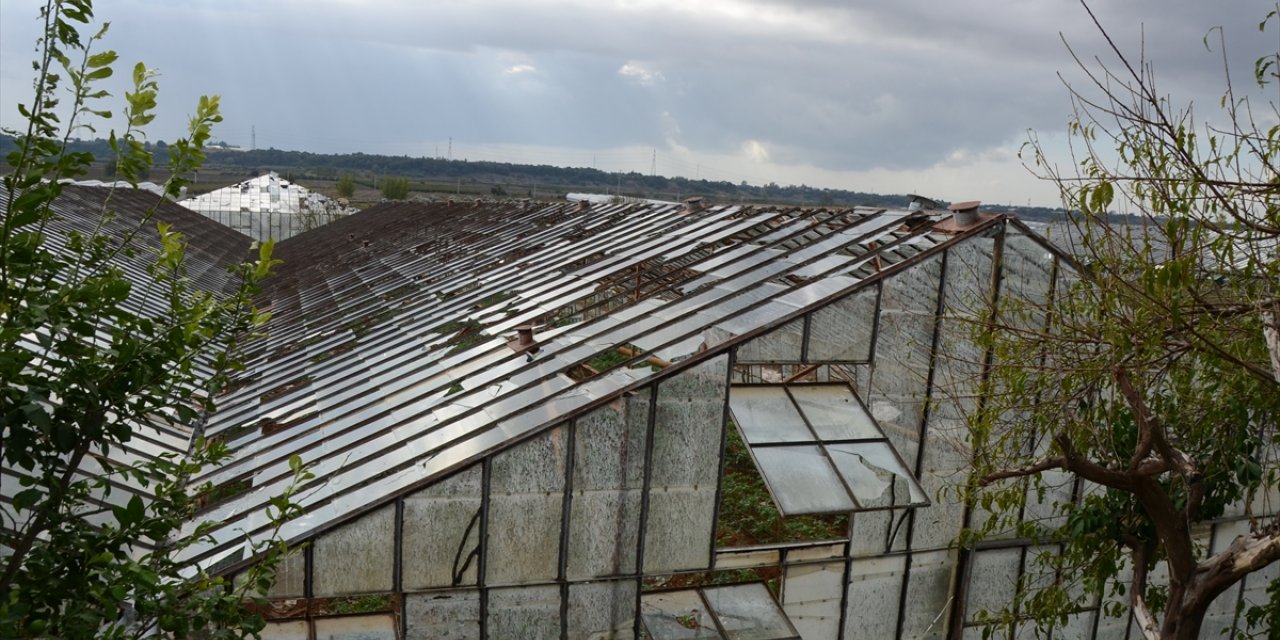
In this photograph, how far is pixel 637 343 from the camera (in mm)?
9273

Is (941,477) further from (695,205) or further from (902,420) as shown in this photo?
(695,205)

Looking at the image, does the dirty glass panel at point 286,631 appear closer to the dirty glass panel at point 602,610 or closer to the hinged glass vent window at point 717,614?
the dirty glass panel at point 602,610

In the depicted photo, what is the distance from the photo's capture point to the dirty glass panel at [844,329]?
9266 millimetres

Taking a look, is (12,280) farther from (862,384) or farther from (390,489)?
(862,384)

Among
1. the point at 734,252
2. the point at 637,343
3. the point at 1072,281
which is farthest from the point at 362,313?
the point at 1072,281

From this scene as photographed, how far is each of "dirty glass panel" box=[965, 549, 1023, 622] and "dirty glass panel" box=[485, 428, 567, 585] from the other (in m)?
4.53

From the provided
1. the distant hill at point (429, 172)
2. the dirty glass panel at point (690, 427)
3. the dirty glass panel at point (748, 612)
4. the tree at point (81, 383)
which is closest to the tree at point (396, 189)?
the distant hill at point (429, 172)

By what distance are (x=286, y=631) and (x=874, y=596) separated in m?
5.43

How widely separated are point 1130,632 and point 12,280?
36.5 ft

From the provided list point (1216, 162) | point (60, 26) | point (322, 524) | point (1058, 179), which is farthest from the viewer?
point (322, 524)

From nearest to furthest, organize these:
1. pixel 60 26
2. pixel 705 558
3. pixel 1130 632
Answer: pixel 60 26 < pixel 705 558 < pixel 1130 632

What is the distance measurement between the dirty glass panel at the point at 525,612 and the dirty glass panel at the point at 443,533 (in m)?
0.34

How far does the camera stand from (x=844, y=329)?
9391 mm

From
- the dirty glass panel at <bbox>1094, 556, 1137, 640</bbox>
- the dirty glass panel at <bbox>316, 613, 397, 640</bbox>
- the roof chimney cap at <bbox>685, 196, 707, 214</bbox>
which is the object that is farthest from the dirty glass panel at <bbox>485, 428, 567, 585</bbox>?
the roof chimney cap at <bbox>685, 196, 707, 214</bbox>
